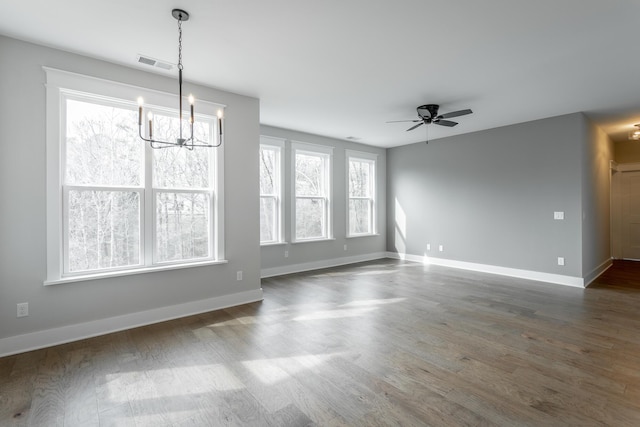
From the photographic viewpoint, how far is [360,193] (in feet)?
25.1

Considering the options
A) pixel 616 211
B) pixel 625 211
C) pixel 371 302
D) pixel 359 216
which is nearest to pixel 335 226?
pixel 359 216

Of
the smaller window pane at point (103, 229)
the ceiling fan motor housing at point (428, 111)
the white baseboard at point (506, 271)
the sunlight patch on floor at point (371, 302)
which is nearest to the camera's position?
the smaller window pane at point (103, 229)

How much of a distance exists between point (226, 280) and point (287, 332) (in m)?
1.28

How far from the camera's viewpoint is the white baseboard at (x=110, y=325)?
9.29 feet

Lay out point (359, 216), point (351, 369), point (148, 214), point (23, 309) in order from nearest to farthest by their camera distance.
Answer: point (351, 369)
point (23, 309)
point (148, 214)
point (359, 216)

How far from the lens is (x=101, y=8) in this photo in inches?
96.3

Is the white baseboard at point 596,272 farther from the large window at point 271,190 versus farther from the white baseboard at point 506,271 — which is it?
the large window at point 271,190

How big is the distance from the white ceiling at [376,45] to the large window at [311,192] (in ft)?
6.12

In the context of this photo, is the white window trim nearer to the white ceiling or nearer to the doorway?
the white ceiling

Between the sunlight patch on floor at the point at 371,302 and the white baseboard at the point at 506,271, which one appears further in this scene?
the white baseboard at the point at 506,271

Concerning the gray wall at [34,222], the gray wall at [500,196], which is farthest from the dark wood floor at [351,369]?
the gray wall at [500,196]

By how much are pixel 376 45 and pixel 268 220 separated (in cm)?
377

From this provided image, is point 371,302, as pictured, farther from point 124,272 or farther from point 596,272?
point 596,272

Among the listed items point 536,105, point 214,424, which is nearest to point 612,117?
point 536,105
